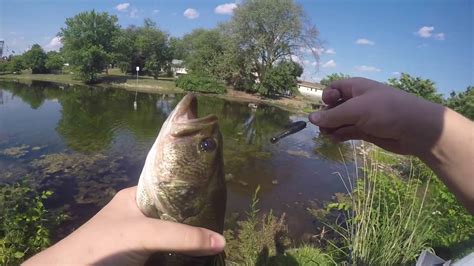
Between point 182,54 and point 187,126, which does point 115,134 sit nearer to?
point 187,126

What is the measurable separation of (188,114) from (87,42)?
53778 mm

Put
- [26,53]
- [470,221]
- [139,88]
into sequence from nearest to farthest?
[470,221], [139,88], [26,53]

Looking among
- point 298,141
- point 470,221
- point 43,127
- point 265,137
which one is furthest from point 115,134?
point 470,221

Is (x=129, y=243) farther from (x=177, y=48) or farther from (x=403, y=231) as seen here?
(x=177, y=48)

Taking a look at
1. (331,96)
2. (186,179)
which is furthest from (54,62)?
(186,179)

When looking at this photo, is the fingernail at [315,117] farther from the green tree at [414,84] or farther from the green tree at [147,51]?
the green tree at [147,51]

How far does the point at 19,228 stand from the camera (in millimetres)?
5379

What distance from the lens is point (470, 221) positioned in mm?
5566

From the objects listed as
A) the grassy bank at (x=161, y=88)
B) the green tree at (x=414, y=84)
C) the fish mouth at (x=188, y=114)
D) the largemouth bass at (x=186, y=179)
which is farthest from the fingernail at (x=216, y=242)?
the grassy bank at (x=161, y=88)

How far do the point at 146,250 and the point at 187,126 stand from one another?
76 centimetres

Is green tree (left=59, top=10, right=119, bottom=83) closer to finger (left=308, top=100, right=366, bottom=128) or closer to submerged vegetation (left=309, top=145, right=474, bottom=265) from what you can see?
submerged vegetation (left=309, top=145, right=474, bottom=265)

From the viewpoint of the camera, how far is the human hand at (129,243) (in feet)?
5.61

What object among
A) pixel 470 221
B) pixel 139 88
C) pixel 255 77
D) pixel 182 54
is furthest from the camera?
pixel 182 54

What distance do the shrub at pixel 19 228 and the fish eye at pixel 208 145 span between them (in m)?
4.48
